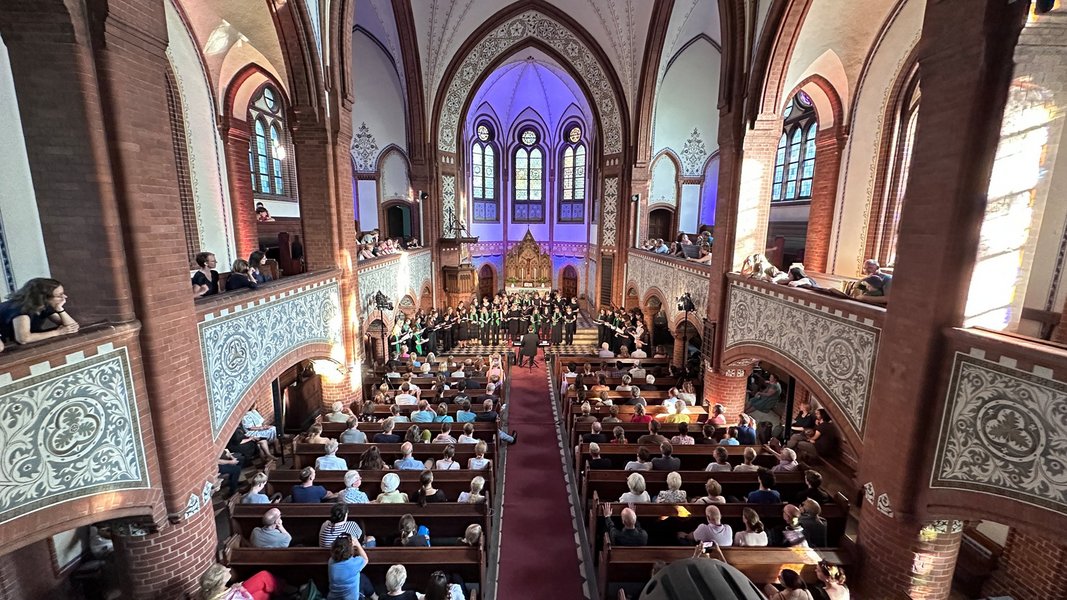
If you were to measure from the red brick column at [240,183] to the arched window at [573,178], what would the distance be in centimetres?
1625

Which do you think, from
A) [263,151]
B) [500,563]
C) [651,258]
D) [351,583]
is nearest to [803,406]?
[651,258]

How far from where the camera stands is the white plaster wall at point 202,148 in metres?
8.43

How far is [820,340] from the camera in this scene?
20.1ft

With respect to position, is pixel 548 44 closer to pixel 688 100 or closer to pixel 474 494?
pixel 688 100

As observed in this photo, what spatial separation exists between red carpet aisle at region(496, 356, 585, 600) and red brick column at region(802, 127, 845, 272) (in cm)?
721

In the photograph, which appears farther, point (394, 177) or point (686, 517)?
point (394, 177)

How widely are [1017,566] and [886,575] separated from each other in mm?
2039

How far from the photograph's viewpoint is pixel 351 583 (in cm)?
406

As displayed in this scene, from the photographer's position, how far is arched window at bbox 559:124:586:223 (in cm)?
2422

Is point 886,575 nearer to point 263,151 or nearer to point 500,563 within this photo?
point 500,563

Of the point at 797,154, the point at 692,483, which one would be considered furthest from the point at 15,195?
the point at 797,154

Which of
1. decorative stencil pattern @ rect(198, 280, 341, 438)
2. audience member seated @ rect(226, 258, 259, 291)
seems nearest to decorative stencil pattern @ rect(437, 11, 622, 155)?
decorative stencil pattern @ rect(198, 280, 341, 438)

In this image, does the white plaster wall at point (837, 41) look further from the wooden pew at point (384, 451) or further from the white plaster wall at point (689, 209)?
the white plaster wall at point (689, 209)

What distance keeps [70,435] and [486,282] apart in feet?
72.0
